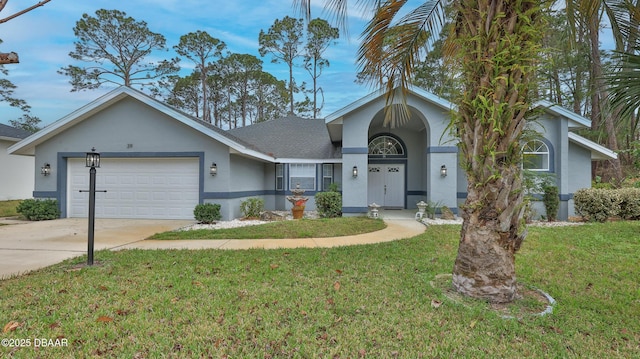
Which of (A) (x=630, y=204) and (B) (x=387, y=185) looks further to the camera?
(B) (x=387, y=185)

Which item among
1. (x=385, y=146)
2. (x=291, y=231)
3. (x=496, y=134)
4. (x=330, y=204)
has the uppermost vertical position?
(x=385, y=146)

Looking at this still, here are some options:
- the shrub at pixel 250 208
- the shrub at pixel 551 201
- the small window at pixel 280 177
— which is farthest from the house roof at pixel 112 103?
the shrub at pixel 551 201

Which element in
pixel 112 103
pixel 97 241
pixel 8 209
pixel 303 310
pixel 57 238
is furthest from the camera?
pixel 8 209

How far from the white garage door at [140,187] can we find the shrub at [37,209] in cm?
61

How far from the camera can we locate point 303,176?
14.6m

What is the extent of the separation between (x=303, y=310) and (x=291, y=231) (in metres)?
4.86

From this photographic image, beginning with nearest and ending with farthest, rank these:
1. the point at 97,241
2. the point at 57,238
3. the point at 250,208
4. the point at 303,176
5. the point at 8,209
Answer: the point at 97,241 → the point at 57,238 → the point at 250,208 → the point at 8,209 → the point at 303,176

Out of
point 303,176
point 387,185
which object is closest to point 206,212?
point 303,176

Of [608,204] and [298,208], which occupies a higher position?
[608,204]

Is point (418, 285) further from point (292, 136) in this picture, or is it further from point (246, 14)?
point (292, 136)

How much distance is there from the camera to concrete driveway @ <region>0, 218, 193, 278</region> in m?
5.52

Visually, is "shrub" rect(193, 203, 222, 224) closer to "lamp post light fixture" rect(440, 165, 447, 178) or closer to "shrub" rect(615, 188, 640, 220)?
"lamp post light fixture" rect(440, 165, 447, 178)

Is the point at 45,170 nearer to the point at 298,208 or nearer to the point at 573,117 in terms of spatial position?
the point at 298,208

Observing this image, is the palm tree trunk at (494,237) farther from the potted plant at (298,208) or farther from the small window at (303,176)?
the small window at (303,176)
